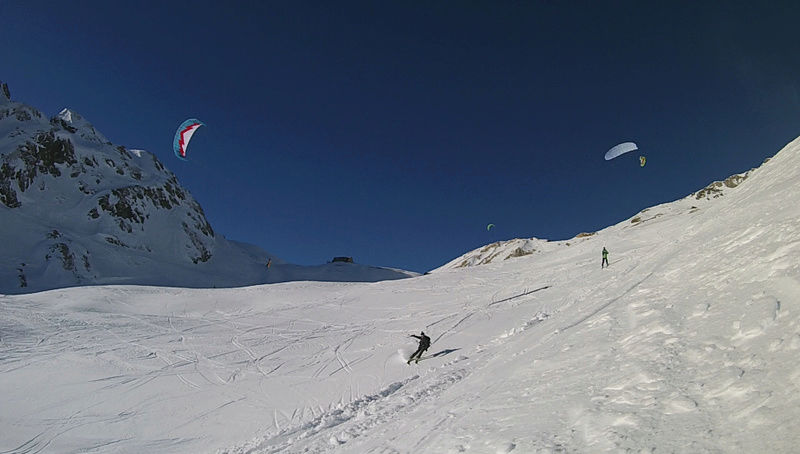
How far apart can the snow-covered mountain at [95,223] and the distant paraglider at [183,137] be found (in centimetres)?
1894

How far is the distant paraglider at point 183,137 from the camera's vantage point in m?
31.2

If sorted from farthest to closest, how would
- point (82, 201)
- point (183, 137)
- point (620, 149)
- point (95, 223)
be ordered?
point (82, 201), point (95, 223), point (183, 137), point (620, 149)

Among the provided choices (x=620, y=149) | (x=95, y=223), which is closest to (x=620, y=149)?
(x=620, y=149)

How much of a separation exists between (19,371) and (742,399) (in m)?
18.2

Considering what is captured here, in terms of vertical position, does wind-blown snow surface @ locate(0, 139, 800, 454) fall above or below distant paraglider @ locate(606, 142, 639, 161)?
below

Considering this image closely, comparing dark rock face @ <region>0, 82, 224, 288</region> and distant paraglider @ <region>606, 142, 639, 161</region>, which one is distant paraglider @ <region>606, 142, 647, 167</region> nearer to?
distant paraglider @ <region>606, 142, 639, 161</region>

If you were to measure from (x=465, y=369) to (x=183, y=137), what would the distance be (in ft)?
101

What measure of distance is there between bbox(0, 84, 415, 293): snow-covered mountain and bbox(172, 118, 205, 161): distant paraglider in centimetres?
1894

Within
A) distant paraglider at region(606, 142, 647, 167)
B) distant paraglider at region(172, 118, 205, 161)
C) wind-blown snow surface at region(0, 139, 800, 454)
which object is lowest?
wind-blown snow surface at region(0, 139, 800, 454)

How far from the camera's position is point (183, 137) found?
3219cm

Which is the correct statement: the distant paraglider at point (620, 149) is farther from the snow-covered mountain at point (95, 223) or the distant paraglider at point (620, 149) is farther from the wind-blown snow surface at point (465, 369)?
the snow-covered mountain at point (95, 223)

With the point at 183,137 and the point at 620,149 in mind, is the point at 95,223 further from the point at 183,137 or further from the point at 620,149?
the point at 620,149

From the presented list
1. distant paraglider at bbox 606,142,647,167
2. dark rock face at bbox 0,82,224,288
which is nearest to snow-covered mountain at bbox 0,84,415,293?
dark rock face at bbox 0,82,224,288

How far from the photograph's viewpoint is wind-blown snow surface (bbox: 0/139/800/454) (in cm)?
434
